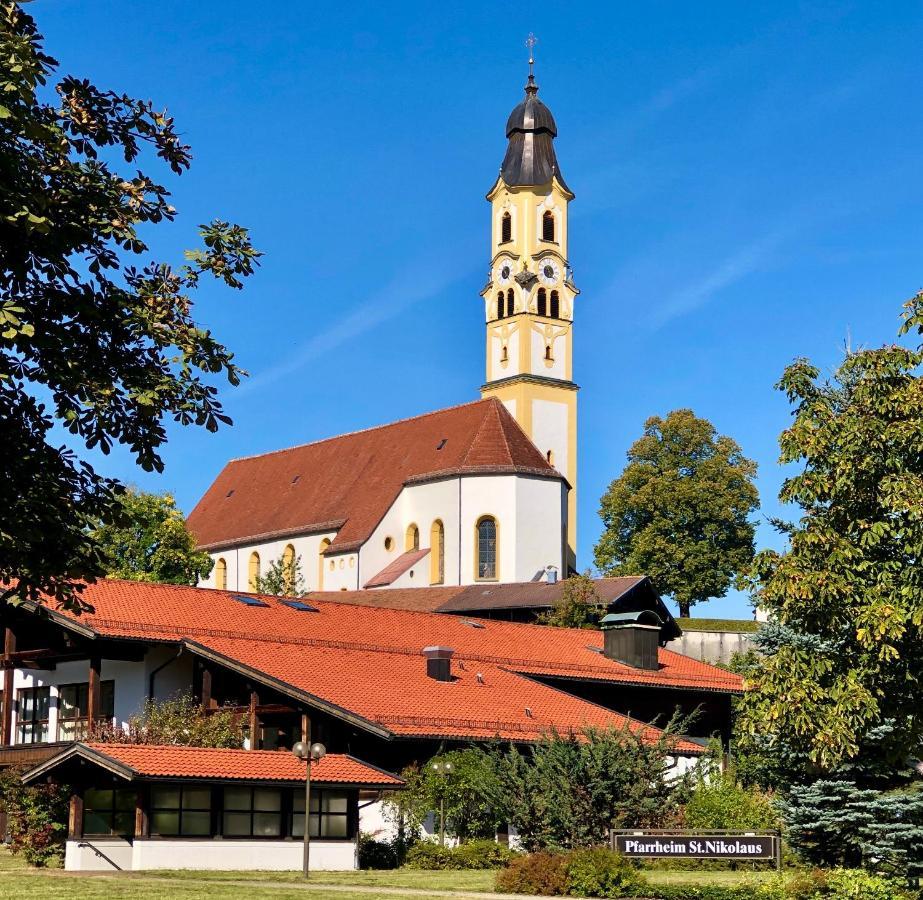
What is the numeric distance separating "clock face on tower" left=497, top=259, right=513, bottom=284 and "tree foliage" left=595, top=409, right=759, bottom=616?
12.8 metres

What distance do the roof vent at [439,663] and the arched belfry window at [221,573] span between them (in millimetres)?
50318

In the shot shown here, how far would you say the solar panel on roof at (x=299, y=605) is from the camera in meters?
42.8

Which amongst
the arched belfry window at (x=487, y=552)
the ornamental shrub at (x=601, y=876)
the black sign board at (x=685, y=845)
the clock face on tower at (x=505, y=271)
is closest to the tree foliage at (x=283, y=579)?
the arched belfry window at (x=487, y=552)

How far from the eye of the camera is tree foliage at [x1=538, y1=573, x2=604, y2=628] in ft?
185

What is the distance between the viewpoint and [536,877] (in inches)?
928

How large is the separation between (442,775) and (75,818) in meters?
7.45

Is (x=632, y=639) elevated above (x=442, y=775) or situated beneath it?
elevated above

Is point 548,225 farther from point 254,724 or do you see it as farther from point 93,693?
point 254,724

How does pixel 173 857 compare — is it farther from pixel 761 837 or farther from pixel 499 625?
pixel 499 625

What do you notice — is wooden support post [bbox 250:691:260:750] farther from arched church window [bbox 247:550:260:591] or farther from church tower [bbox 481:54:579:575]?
arched church window [bbox 247:550:260:591]

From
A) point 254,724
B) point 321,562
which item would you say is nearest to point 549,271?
point 321,562

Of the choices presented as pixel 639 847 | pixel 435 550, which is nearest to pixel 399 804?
pixel 639 847

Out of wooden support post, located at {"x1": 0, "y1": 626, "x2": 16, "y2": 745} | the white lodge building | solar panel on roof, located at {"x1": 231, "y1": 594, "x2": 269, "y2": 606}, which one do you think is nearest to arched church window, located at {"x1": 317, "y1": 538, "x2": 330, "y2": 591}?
the white lodge building

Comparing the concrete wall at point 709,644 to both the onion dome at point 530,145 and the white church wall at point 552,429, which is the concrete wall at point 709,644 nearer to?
the white church wall at point 552,429
